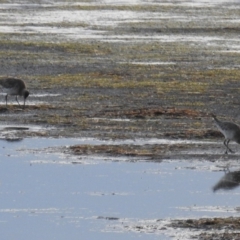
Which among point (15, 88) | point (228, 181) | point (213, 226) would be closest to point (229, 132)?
point (228, 181)

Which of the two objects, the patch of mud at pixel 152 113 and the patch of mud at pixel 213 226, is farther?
the patch of mud at pixel 152 113

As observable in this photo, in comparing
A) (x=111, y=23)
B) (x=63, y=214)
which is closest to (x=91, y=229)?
(x=63, y=214)

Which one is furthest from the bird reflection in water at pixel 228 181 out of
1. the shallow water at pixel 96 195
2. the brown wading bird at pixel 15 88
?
the brown wading bird at pixel 15 88

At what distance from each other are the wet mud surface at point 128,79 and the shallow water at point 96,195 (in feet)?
2.32

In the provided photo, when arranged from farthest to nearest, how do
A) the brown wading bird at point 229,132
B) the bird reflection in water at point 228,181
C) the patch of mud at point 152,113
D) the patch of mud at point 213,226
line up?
the patch of mud at point 152,113
the brown wading bird at point 229,132
the bird reflection in water at point 228,181
the patch of mud at point 213,226

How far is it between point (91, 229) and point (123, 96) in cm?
1323

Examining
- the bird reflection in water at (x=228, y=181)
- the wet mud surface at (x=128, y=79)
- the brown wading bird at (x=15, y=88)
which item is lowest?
the wet mud surface at (x=128, y=79)

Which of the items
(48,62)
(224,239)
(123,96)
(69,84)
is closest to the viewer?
(224,239)

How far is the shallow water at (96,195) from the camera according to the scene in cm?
1395

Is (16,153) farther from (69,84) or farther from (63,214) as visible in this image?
(69,84)

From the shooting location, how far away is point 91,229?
13.8m

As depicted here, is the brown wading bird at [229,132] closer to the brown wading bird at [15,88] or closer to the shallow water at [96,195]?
the shallow water at [96,195]

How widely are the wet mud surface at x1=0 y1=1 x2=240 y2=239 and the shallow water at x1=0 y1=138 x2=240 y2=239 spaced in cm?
71

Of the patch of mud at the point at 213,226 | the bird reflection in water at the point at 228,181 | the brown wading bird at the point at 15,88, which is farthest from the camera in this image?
the brown wading bird at the point at 15,88
